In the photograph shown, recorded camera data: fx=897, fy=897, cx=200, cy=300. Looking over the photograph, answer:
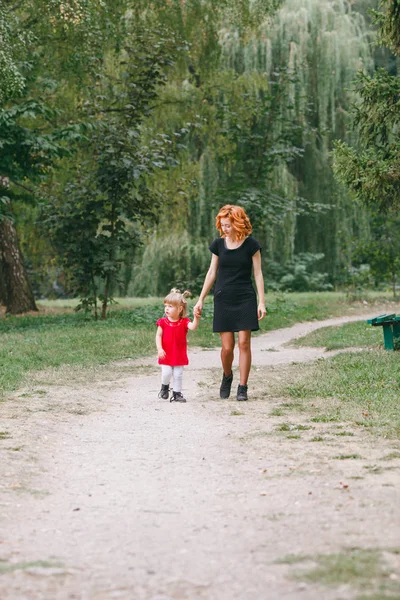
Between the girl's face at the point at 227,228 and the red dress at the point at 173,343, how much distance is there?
1.07m

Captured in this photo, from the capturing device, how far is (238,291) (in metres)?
9.30

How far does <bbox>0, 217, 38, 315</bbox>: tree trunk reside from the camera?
23.8 meters

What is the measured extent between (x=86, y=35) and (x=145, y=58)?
4.55ft

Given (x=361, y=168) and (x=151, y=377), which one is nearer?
(x=151, y=377)

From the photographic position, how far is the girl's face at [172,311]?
9383 millimetres

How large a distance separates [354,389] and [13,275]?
1595 cm

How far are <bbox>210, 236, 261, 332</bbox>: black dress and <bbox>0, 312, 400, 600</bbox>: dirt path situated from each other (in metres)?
0.89

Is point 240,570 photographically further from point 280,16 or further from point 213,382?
point 280,16

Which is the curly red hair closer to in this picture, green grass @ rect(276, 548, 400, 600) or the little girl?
the little girl

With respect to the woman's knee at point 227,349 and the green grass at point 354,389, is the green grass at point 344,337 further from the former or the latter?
the woman's knee at point 227,349

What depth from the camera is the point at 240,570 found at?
157 inches

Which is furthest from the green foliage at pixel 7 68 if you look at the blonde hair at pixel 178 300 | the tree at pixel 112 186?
the blonde hair at pixel 178 300

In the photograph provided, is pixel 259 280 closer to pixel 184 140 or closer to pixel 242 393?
pixel 242 393

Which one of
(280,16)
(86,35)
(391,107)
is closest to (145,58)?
(86,35)
